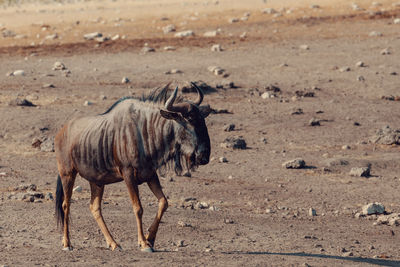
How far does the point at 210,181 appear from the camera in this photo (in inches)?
565

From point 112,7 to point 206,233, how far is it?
2550 centimetres

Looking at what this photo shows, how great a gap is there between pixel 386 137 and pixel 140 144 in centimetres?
827

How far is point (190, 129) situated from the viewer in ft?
30.8

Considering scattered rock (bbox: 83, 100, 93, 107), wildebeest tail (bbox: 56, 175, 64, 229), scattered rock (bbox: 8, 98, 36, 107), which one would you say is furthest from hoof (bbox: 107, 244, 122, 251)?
scattered rock (bbox: 8, 98, 36, 107)

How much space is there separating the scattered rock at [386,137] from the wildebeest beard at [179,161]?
314 inches

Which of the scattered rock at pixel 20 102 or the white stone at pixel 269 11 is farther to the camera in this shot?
the white stone at pixel 269 11

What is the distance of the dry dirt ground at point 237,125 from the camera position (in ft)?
35.3

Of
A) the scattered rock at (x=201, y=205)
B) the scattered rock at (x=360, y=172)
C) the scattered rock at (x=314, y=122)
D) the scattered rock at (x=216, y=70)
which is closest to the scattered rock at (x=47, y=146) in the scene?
the scattered rock at (x=201, y=205)

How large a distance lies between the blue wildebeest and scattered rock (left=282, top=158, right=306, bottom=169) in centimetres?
566

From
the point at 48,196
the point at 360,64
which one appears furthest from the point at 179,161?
the point at 360,64

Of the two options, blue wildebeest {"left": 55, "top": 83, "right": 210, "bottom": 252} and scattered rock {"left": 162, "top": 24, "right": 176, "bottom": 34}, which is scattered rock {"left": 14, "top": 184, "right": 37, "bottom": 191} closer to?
blue wildebeest {"left": 55, "top": 83, "right": 210, "bottom": 252}

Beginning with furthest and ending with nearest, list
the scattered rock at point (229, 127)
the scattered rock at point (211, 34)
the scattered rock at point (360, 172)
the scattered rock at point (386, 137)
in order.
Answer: the scattered rock at point (211, 34)
the scattered rock at point (229, 127)
the scattered rock at point (386, 137)
the scattered rock at point (360, 172)

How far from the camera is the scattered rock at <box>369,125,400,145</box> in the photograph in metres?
16.8

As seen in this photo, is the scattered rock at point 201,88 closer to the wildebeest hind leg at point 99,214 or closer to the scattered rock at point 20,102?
the scattered rock at point 20,102
